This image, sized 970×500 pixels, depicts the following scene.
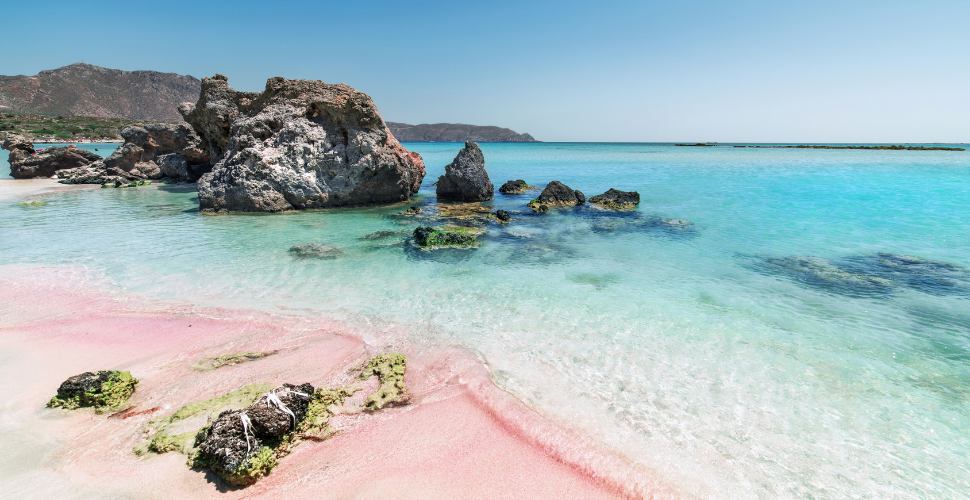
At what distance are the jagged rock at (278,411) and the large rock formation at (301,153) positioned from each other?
1289 cm

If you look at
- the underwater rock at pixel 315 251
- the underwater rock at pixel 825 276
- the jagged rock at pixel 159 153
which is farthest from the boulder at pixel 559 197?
the jagged rock at pixel 159 153

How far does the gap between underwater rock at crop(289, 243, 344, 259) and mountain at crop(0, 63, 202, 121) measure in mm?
139271

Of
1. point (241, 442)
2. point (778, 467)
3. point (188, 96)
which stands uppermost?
point (188, 96)

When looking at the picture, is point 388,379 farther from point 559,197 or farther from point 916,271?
point 559,197

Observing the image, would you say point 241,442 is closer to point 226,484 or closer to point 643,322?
point 226,484

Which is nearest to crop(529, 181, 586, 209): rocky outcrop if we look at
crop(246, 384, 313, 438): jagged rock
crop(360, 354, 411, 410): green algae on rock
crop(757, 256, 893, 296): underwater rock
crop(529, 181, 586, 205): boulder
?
crop(529, 181, 586, 205): boulder

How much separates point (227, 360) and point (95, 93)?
182 metres

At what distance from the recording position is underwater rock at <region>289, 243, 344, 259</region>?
916 cm

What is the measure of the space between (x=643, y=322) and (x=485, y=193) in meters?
12.3

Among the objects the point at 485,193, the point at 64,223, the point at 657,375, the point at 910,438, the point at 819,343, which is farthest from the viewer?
the point at 485,193

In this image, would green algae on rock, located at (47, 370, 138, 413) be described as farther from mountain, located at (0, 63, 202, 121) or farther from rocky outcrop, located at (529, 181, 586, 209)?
mountain, located at (0, 63, 202, 121)

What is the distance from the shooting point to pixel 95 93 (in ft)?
427

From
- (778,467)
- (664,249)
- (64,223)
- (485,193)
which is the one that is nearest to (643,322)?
(778,467)

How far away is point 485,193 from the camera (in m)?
17.5
